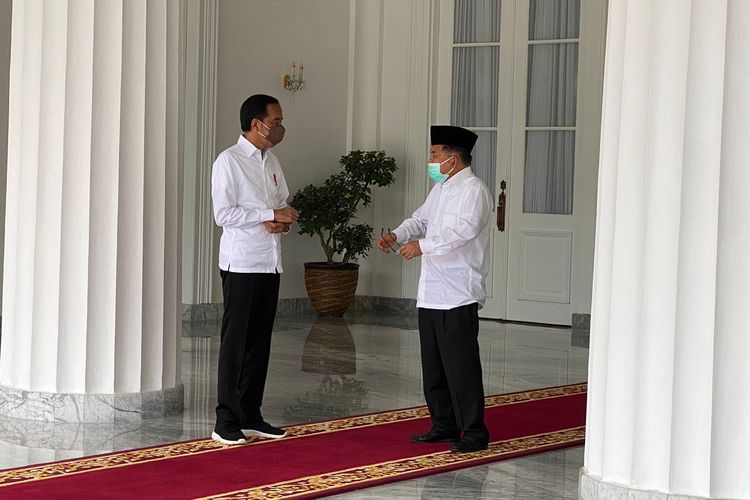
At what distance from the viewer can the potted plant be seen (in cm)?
1215

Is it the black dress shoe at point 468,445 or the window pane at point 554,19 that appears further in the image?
the window pane at point 554,19

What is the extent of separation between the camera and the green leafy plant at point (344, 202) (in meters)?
12.1

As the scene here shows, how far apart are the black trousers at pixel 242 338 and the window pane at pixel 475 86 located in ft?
22.7

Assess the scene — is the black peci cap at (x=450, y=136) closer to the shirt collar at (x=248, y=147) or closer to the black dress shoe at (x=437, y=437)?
the shirt collar at (x=248, y=147)

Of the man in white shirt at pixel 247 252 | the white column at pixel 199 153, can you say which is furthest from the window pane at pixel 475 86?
the man in white shirt at pixel 247 252

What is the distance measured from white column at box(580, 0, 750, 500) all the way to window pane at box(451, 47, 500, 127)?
8.08 meters

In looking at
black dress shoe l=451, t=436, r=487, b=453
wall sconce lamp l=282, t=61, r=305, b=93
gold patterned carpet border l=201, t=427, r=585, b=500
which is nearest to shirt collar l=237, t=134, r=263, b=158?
gold patterned carpet border l=201, t=427, r=585, b=500

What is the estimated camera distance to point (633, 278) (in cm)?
462

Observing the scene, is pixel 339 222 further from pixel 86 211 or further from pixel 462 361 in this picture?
pixel 462 361

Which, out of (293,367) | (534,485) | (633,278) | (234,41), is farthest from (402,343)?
(633,278)

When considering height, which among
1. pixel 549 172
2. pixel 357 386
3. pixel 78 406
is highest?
pixel 549 172

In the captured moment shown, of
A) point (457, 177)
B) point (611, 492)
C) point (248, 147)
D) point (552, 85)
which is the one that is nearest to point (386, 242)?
point (457, 177)

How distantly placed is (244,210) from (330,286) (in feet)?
20.8

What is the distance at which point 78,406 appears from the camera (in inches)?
258
